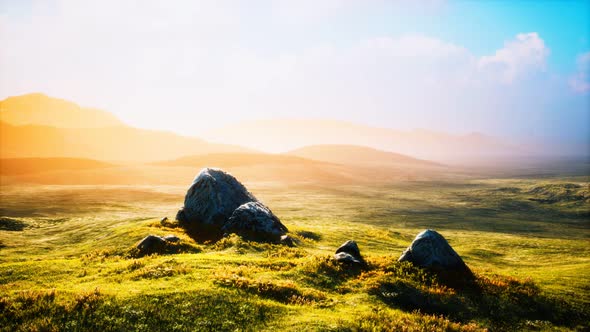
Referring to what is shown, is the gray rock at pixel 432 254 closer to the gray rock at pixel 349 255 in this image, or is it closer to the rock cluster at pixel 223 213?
the gray rock at pixel 349 255

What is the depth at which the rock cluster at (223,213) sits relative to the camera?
121 feet

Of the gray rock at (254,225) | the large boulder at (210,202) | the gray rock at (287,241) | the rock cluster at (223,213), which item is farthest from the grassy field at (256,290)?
the gray rock at (254,225)

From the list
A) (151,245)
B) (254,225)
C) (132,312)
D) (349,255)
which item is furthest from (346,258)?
(151,245)

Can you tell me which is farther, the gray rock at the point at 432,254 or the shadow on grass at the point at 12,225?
the shadow on grass at the point at 12,225

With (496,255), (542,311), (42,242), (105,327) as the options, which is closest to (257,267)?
(105,327)

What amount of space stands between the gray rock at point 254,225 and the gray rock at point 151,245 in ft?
24.3

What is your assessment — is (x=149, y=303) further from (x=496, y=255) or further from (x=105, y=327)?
(x=496, y=255)

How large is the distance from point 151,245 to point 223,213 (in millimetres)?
11491

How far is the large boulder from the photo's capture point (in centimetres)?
4100

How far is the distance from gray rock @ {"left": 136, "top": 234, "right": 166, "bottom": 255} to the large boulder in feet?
27.0

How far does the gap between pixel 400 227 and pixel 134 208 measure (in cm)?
6760

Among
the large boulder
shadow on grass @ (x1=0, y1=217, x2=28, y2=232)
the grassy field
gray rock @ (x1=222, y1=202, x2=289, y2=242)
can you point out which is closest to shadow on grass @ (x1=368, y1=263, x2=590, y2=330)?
the grassy field

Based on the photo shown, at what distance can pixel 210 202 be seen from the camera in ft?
138

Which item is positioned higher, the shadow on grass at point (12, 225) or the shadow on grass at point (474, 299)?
the shadow on grass at point (474, 299)
